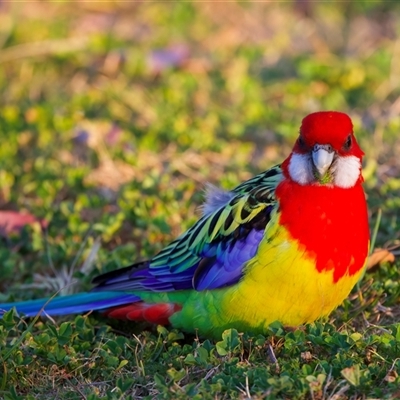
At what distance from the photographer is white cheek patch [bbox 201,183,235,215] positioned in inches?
152

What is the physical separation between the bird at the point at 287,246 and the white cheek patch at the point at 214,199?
141 millimetres

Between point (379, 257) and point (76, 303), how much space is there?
1419 mm

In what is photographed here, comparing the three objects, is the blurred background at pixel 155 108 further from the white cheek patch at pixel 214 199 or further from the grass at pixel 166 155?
the white cheek patch at pixel 214 199

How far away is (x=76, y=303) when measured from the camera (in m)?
3.79

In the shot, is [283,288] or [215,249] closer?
[283,288]

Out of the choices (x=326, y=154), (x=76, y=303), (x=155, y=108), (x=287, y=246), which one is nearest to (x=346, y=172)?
(x=326, y=154)

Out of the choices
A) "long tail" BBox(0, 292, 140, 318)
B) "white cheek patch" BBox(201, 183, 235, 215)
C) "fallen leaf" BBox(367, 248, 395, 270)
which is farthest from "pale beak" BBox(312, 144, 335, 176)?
"long tail" BBox(0, 292, 140, 318)

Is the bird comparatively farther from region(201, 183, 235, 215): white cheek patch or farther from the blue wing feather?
region(201, 183, 235, 215): white cheek patch

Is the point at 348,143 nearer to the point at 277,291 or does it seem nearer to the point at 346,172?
the point at 346,172

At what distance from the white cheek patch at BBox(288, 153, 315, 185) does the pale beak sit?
0.05 metres

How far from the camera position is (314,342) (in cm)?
321


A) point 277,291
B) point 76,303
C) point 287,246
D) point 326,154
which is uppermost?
point 326,154

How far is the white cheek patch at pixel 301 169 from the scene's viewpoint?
3.37 metres

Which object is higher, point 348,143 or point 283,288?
point 348,143
